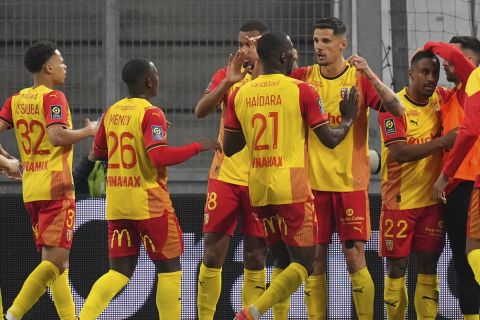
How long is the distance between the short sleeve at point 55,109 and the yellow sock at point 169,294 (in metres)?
1.35

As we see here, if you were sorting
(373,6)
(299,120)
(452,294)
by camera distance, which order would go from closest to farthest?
(299,120) → (452,294) → (373,6)

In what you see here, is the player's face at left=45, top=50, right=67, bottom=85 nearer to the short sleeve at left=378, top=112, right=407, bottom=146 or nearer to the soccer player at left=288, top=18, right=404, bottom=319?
the soccer player at left=288, top=18, right=404, bottom=319

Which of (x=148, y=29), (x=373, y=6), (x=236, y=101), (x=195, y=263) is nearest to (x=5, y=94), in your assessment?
(x=148, y=29)

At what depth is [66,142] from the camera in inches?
328

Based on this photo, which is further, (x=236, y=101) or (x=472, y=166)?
(x=472, y=166)

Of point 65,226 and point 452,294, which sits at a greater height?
point 65,226

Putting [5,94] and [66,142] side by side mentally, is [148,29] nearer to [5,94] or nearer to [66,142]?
[5,94]

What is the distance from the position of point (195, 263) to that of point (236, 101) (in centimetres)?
246

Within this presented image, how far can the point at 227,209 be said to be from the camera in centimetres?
814

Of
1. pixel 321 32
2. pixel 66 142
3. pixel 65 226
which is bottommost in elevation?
pixel 65 226

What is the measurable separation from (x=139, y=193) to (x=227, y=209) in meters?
0.69

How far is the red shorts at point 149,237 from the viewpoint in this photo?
25.6 feet

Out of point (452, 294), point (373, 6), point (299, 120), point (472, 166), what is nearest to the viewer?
point (299, 120)

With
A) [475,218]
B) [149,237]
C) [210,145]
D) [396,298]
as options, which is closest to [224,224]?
[149,237]
